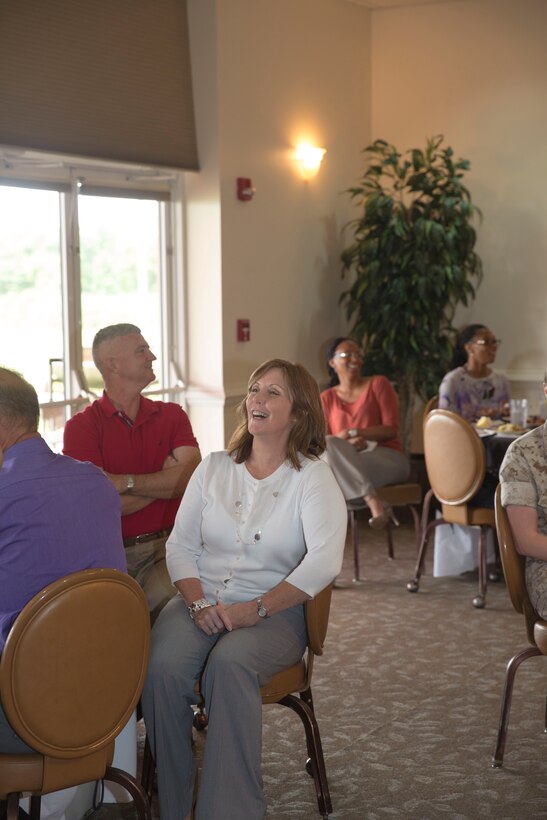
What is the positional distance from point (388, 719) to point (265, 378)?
1437mm

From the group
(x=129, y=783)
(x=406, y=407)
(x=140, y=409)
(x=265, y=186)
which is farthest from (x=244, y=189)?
(x=129, y=783)

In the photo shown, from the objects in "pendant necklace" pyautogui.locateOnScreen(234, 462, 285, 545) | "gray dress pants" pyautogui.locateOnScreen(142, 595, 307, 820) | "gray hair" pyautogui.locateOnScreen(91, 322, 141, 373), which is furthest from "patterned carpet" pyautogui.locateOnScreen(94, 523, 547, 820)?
"gray hair" pyautogui.locateOnScreen(91, 322, 141, 373)

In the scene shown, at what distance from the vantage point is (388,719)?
147 inches

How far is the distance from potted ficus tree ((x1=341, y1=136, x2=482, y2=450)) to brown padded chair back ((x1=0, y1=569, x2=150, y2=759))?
4.88m

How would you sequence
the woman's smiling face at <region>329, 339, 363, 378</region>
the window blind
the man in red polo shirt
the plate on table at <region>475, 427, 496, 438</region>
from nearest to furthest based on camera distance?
1. the man in red polo shirt
2. the window blind
3. the plate on table at <region>475, 427, 496, 438</region>
4. the woman's smiling face at <region>329, 339, 363, 378</region>

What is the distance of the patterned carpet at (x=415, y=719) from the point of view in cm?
311

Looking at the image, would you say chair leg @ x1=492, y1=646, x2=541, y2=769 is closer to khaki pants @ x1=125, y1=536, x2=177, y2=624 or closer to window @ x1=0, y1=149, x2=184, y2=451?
khaki pants @ x1=125, y1=536, x2=177, y2=624

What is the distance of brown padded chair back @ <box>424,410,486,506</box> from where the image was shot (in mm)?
4934

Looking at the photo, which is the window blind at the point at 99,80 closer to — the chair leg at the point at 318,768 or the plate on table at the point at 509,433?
the plate on table at the point at 509,433

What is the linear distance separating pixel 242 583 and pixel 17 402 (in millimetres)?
892

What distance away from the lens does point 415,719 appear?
373 cm

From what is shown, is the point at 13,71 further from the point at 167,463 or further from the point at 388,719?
the point at 388,719

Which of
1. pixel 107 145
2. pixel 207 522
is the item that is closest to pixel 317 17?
pixel 107 145

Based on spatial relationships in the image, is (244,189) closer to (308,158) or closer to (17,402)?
(308,158)
